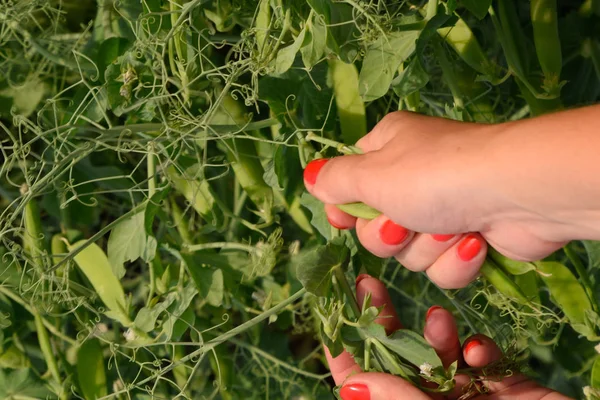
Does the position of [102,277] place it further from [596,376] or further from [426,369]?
[596,376]

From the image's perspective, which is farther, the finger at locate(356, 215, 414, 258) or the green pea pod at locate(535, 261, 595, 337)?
the green pea pod at locate(535, 261, 595, 337)

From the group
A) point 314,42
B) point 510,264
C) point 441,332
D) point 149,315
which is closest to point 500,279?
point 510,264

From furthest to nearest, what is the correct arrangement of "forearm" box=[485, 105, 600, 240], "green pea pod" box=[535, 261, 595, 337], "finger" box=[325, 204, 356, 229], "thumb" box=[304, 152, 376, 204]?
"green pea pod" box=[535, 261, 595, 337], "finger" box=[325, 204, 356, 229], "thumb" box=[304, 152, 376, 204], "forearm" box=[485, 105, 600, 240]

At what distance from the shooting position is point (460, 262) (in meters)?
0.72

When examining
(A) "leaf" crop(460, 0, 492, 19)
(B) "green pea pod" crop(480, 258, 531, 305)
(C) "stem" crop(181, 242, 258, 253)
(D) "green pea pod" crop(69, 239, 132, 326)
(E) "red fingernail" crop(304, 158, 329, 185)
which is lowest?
(D) "green pea pod" crop(69, 239, 132, 326)

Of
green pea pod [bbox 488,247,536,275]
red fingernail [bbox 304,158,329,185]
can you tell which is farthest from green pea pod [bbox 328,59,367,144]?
green pea pod [bbox 488,247,536,275]

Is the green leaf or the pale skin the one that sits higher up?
the pale skin

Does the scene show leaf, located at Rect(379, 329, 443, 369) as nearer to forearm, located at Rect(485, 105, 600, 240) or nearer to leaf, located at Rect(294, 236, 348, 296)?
leaf, located at Rect(294, 236, 348, 296)

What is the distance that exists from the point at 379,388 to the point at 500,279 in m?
0.18

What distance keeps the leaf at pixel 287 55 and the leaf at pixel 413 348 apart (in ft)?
1.03

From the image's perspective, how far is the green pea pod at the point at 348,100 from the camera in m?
0.84

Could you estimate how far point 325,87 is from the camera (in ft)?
2.78

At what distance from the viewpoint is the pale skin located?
54 centimetres

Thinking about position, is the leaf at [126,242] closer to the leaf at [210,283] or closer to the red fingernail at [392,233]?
the leaf at [210,283]
